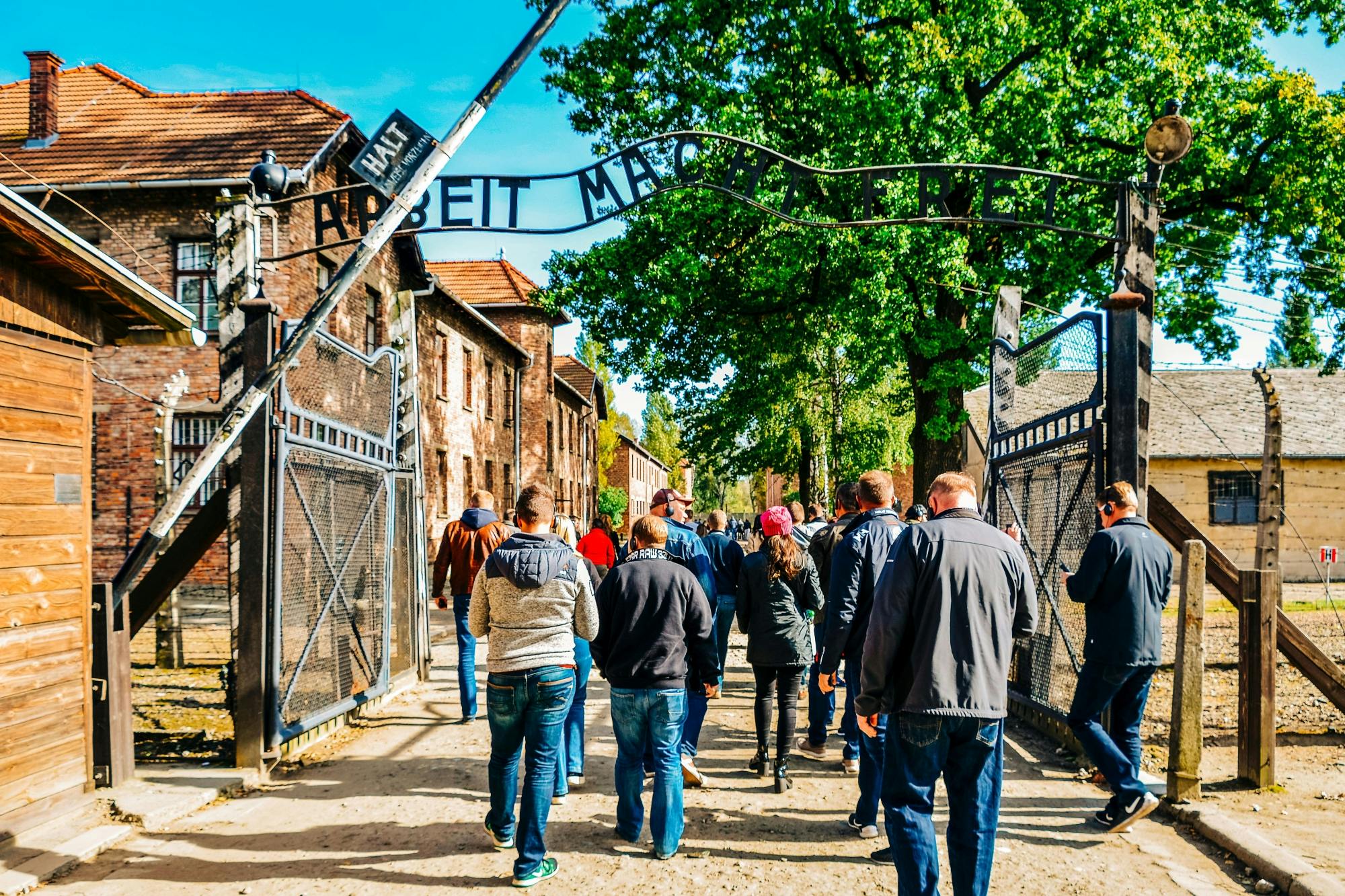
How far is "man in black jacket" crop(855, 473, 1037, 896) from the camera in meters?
4.07

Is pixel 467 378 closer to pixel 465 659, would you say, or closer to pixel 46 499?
pixel 465 659

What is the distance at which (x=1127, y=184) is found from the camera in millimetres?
7367

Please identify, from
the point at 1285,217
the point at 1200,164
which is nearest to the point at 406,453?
the point at 1200,164

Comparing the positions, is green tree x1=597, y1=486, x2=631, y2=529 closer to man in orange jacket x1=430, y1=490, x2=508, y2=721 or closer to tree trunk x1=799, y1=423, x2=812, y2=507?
tree trunk x1=799, y1=423, x2=812, y2=507

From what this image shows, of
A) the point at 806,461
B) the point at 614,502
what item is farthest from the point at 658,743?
the point at 614,502

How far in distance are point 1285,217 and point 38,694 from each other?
755 inches

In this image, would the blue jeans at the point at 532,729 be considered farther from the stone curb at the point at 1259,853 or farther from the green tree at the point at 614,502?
the green tree at the point at 614,502

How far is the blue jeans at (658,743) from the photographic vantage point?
5344 mm

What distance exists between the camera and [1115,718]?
6.09 metres

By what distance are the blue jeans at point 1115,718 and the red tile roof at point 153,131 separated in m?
16.9

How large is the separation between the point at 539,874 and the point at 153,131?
20.2 meters

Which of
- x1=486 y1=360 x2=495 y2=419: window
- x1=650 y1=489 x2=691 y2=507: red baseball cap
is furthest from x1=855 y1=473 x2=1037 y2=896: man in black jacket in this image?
x1=486 y1=360 x2=495 y2=419: window

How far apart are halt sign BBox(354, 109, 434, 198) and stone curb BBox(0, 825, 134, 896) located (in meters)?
4.33

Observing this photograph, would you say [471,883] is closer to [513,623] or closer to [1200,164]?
[513,623]
